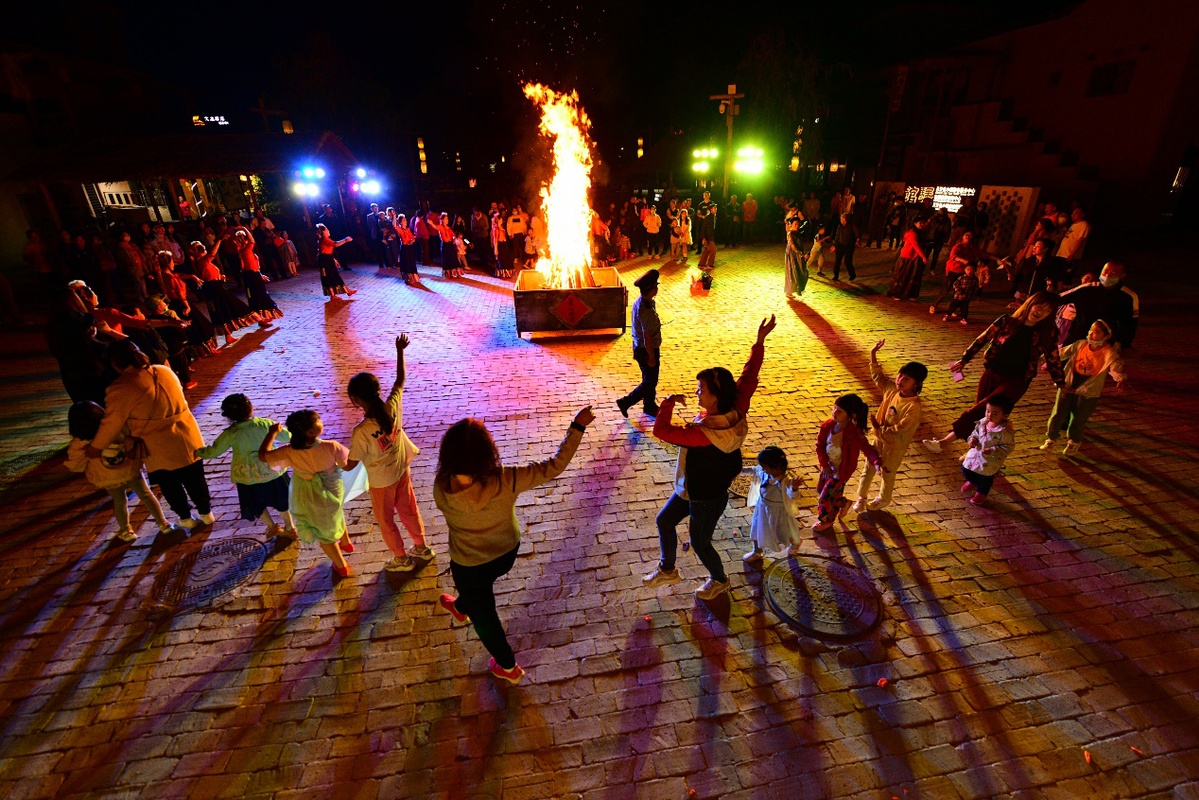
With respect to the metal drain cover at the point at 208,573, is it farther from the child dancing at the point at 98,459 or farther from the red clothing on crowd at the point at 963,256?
the red clothing on crowd at the point at 963,256

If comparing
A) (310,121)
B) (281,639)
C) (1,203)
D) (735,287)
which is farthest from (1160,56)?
(310,121)

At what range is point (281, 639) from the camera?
4398mm

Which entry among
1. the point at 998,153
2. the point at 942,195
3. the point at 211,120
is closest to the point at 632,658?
the point at 942,195

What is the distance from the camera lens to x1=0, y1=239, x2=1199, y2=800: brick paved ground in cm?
340

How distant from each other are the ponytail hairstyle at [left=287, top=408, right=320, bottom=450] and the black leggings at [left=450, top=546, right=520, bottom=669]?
177cm

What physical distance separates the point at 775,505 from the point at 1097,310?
688 cm

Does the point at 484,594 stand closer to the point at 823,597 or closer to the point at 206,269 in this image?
the point at 823,597

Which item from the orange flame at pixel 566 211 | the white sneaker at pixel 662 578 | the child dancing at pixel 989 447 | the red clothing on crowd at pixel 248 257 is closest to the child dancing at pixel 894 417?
the child dancing at pixel 989 447

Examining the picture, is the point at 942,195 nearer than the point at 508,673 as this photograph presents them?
No

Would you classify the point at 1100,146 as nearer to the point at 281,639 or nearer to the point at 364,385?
the point at 364,385

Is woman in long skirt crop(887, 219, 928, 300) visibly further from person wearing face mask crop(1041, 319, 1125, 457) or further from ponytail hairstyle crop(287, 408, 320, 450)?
ponytail hairstyle crop(287, 408, 320, 450)

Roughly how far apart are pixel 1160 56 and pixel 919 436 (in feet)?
59.5

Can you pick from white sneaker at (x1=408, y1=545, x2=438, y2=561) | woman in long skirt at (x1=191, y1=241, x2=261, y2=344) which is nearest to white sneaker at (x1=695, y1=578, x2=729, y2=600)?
white sneaker at (x1=408, y1=545, x2=438, y2=561)

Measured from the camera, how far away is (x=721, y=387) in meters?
3.81
